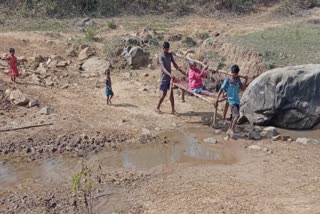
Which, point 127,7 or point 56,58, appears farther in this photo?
point 127,7

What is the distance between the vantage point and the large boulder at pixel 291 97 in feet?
31.6

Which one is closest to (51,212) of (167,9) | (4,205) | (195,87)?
(4,205)

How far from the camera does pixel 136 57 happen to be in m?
12.8

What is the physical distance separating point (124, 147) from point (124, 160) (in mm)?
485

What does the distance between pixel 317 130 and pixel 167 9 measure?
10.4 metres

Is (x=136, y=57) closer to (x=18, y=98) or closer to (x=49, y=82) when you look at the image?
(x=49, y=82)

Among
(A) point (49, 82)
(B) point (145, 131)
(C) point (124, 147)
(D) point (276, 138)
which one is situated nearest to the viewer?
(C) point (124, 147)

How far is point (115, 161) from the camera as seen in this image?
326 inches

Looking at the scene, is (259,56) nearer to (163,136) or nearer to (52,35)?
(163,136)

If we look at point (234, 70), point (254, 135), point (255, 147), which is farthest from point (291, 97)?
point (255, 147)

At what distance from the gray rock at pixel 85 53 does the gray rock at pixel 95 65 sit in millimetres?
292

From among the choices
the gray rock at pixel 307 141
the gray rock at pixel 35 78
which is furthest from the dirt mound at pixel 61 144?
the gray rock at pixel 35 78

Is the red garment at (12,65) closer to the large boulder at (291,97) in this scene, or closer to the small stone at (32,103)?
the small stone at (32,103)

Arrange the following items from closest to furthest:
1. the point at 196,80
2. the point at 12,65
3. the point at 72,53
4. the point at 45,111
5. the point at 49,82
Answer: the point at 45,111 < the point at 196,80 < the point at 12,65 < the point at 49,82 < the point at 72,53
